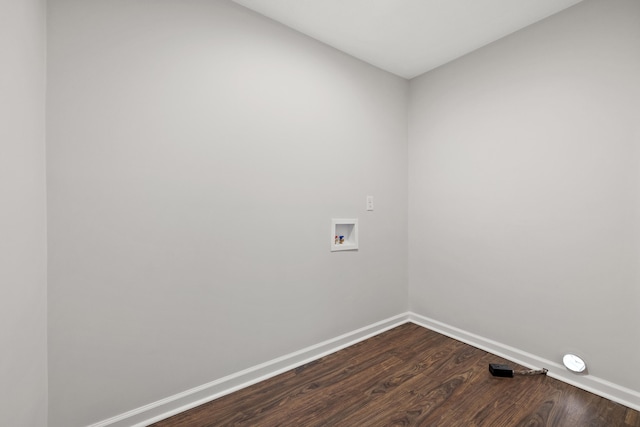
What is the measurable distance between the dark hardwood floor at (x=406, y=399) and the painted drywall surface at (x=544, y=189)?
298mm

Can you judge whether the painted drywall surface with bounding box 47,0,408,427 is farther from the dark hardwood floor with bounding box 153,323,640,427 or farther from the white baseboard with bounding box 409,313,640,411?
the white baseboard with bounding box 409,313,640,411

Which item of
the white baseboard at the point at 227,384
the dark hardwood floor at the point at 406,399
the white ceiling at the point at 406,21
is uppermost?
the white ceiling at the point at 406,21

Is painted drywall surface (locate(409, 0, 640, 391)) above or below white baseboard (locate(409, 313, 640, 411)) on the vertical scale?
above

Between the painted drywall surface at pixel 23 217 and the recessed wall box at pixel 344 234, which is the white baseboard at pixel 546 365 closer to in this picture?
the recessed wall box at pixel 344 234

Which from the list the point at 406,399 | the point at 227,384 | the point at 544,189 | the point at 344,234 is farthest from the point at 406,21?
the point at 227,384

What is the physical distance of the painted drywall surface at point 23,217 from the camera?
2.74 ft

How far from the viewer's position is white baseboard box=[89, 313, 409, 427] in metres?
1.37

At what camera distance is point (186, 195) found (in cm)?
151

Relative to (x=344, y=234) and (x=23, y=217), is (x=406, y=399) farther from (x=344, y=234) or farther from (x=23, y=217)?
(x=23, y=217)

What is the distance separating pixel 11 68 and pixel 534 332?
3.06 metres

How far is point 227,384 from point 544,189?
2.47 metres

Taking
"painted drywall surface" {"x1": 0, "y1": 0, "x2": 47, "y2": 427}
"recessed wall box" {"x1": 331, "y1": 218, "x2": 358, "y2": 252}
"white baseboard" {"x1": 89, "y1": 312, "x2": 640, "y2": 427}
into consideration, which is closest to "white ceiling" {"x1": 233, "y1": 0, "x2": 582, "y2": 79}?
"painted drywall surface" {"x1": 0, "y1": 0, "x2": 47, "y2": 427}

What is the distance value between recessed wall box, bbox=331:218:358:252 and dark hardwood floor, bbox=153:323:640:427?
851 mm

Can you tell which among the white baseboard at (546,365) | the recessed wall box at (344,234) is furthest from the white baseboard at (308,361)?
the recessed wall box at (344,234)
